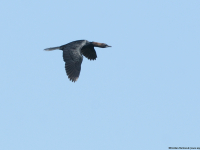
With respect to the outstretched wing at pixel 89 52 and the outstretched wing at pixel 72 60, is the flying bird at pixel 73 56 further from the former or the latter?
the outstretched wing at pixel 89 52

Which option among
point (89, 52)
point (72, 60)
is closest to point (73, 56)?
point (72, 60)

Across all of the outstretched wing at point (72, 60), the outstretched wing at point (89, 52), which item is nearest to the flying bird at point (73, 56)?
the outstretched wing at point (72, 60)

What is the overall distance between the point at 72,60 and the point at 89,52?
4.98 meters

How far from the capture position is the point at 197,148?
2381 cm

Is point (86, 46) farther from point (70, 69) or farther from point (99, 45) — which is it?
point (70, 69)

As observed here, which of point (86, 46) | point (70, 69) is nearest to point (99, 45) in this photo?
point (86, 46)

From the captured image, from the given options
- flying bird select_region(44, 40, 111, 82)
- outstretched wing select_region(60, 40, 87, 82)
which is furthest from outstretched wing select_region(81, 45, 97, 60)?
outstretched wing select_region(60, 40, 87, 82)

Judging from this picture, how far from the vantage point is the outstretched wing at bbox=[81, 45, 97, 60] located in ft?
105

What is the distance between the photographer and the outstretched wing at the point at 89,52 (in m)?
32.0

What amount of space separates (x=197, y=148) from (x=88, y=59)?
11725mm

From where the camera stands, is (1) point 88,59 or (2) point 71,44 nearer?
(2) point 71,44

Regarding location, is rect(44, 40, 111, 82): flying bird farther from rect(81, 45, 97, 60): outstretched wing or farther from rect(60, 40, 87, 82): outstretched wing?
rect(81, 45, 97, 60): outstretched wing

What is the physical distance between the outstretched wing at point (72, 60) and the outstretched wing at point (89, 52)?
3.21 metres

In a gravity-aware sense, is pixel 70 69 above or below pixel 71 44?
below
